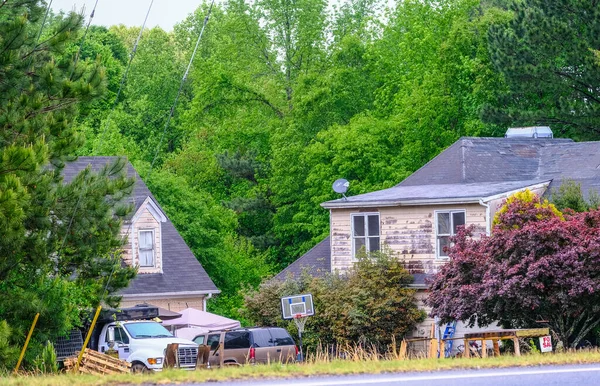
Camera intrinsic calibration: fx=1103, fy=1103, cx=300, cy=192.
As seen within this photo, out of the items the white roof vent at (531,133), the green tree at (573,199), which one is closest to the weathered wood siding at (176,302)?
the green tree at (573,199)

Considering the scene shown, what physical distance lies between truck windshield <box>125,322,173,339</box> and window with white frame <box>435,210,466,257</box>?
413 inches

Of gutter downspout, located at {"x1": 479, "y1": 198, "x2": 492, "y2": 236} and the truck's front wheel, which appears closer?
the truck's front wheel

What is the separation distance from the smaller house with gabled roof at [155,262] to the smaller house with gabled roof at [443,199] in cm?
332

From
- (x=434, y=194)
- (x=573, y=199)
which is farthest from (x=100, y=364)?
(x=573, y=199)

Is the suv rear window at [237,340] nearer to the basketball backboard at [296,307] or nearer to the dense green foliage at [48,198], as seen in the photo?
the basketball backboard at [296,307]

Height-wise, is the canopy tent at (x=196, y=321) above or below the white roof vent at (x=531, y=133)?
below

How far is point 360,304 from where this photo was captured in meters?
34.8

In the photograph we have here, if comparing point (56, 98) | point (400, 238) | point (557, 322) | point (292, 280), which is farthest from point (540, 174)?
point (56, 98)

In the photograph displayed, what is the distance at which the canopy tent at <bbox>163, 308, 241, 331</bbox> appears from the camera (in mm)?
35156

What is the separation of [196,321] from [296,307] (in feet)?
17.3

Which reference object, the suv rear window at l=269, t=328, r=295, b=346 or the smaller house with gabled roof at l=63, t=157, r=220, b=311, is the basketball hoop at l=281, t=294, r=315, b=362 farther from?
the smaller house with gabled roof at l=63, t=157, r=220, b=311

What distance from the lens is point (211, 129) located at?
6544cm

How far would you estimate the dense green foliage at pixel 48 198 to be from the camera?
24953 millimetres

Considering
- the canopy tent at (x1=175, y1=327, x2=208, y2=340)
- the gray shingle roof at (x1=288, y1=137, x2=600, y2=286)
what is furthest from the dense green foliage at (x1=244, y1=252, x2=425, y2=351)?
the gray shingle roof at (x1=288, y1=137, x2=600, y2=286)
